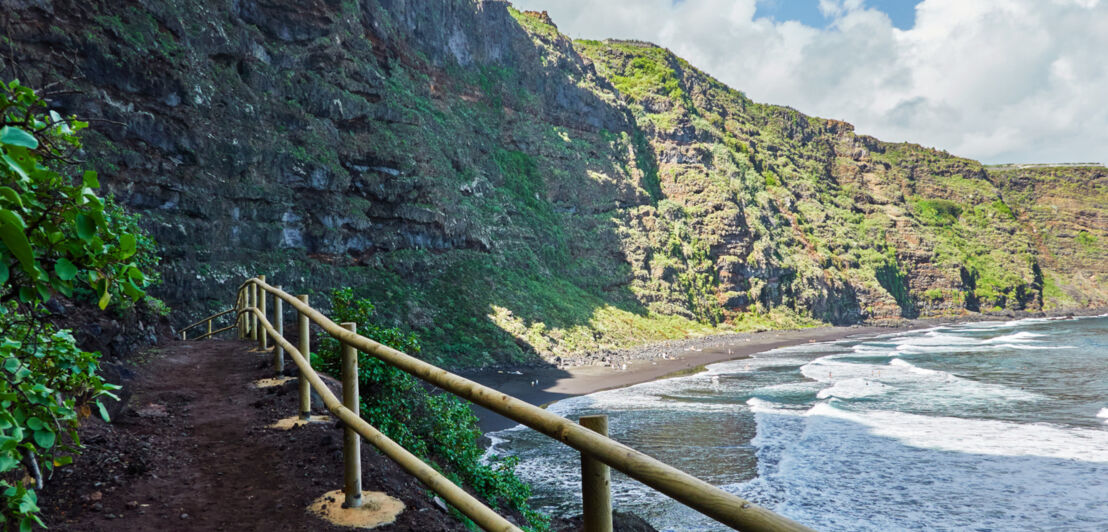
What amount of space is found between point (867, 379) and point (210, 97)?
3922 centimetres

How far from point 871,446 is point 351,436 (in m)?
17.9

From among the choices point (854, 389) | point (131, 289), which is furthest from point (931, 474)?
point (131, 289)

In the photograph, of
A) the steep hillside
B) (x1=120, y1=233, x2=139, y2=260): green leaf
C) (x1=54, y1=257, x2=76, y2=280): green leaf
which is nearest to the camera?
(x1=54, y1=257, x2=76, y2=280): green leaf

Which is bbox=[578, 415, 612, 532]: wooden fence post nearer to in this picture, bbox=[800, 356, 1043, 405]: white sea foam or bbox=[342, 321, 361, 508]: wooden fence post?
bbox=[342, 321, 361, 508]: wooden fence post

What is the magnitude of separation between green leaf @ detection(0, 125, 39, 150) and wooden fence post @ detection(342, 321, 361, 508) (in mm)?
1959

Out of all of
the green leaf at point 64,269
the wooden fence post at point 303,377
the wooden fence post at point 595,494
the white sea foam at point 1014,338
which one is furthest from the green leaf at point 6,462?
the white sea foam at point 1014,338

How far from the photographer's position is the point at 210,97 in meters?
30.5

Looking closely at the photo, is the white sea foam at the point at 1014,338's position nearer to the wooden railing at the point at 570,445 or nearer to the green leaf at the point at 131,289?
the wooden railing at the point at 570,445

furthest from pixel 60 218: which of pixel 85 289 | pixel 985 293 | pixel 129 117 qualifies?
pixel 985 293

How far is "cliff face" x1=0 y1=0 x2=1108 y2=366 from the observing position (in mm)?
27328

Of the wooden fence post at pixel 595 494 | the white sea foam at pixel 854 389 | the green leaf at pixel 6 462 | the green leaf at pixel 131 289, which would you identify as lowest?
the white sea foam at pixel 854 389

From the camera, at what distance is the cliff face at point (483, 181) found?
89.7 ft

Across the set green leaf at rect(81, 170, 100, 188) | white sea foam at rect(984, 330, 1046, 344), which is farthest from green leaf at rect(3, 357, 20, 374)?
white sea foam at rect(984, 330, 1046, 344)

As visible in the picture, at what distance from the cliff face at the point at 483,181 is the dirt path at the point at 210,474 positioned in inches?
96.5
